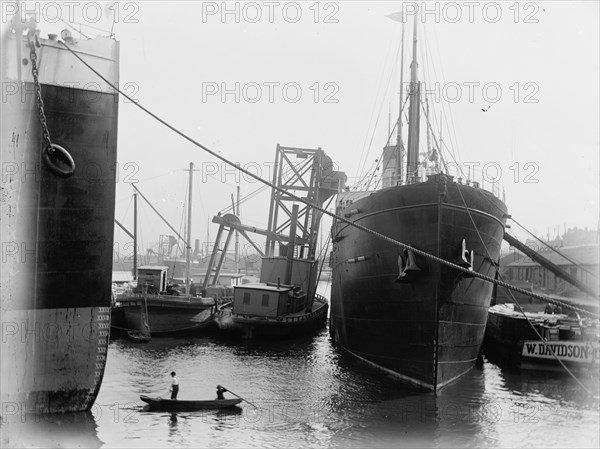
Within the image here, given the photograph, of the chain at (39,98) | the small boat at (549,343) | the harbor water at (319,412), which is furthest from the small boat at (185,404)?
the small boat at (549,343)

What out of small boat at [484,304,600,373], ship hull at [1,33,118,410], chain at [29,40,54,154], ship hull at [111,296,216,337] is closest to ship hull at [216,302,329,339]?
ship hull at [111,296,216,337]

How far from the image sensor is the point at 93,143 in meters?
11.1

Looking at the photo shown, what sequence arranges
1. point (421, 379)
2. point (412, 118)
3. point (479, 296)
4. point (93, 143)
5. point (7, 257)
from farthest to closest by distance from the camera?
point (412, 118) → point (479, 296) → point (421, 379) → point (93, 143) → point (7, 257)

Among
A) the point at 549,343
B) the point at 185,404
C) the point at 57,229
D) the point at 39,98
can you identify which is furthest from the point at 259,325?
the point at 39,98

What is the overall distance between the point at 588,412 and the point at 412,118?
12.5m

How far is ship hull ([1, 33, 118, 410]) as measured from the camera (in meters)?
10.2

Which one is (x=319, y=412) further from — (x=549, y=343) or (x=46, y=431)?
(x=549, y=343)

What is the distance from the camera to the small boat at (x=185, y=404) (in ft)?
43.8

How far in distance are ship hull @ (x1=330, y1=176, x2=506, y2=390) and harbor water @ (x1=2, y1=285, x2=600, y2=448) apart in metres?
0.97

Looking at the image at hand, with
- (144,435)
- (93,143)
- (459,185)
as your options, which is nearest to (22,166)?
(93,143)

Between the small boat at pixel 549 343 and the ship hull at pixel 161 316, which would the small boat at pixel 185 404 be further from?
the ship hull at pixel 161 316

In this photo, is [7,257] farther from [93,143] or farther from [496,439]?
[496,439]

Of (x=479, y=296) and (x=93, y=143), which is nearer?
(x=93, y=143)

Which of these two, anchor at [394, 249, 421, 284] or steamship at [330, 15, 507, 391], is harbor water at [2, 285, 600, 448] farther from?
anchor at [394, 249, 421, 284]
